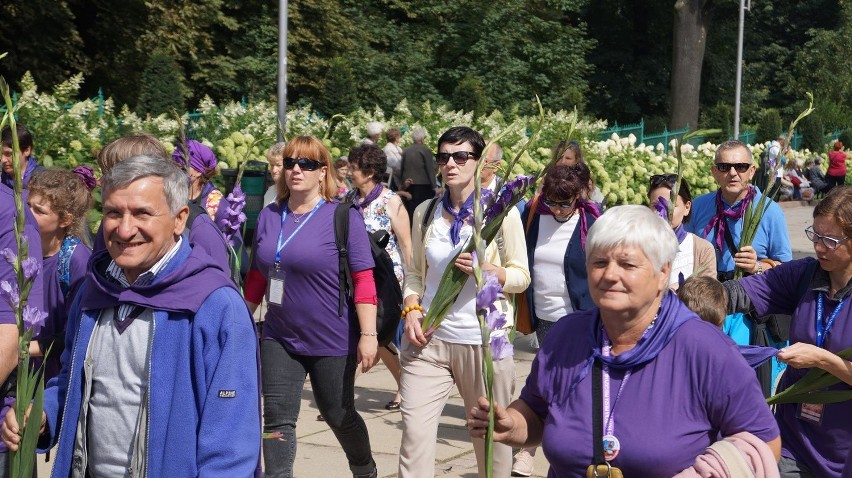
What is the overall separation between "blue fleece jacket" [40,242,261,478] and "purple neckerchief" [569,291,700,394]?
88 centimetres

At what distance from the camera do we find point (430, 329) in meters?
4.54

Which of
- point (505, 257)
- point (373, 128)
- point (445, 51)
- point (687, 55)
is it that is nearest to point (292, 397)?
point (505, 257)

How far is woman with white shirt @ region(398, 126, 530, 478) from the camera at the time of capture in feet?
18.5

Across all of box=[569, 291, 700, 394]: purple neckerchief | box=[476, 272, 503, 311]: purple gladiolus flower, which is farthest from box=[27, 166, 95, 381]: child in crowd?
box=[569, 291, 700, 394]: purple neckerchief

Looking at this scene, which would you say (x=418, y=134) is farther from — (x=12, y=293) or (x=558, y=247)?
(x=12, y=293)

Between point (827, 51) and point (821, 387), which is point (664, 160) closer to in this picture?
point (821, 387)

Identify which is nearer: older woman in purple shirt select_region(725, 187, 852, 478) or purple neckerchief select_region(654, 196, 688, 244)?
older woman in purple shirt select_region(725, 187, 852, 478)

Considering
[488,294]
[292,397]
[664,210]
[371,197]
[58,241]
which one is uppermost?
[371,197]

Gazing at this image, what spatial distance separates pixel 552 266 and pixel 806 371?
2.46 m

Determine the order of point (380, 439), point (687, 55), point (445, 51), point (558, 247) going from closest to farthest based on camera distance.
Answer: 1. point (558, 247)
2. point (380, 439)
3. point (687, 55)
4. point (445, 51)

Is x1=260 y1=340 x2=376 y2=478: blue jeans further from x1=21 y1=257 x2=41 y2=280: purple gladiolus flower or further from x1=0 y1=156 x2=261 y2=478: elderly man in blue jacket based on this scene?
x1=0 y1=156 x2=261 y2=478: elderly man in blue jacket

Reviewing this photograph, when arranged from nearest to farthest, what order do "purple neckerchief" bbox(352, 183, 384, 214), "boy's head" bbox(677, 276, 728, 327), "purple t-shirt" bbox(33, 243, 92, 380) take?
"purple t-shirt" bbox(33, 243, 92, 380), "boy's head" bbox(677, 276, 728, 327), "purple neckerchief" bbox(352, 183, 384, 214)

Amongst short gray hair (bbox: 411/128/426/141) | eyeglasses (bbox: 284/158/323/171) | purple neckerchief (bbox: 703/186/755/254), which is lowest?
purple neckerchief (bbox: 703/186/755/254)

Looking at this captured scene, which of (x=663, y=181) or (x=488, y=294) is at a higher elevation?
(x=663, y=181)
